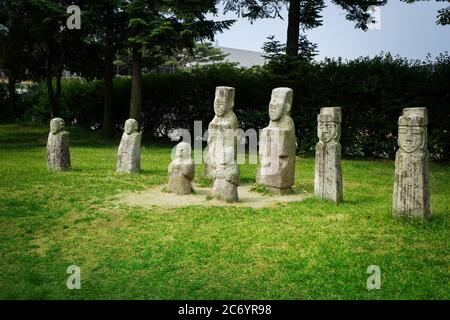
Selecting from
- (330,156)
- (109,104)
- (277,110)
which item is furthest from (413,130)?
(109,104)

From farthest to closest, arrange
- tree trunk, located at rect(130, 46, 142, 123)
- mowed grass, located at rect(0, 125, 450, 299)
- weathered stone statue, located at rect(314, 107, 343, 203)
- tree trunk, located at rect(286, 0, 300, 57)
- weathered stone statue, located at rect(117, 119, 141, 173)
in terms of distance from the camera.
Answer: tree trunk, located at rect(286, 0, 300, 57) < tree trunk, located at rect(130, 46, 142, 123) < weathered stone statue, located at rect(117, 119, 141, 173) < weathered stone statue, located at rect(314, 107, 343, 203) < mowed grass, located at rect(0, 125, 450, 299)

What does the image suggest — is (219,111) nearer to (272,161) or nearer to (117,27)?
(272,161)

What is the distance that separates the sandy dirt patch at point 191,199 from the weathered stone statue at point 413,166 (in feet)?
8.37

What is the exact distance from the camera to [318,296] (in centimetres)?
553

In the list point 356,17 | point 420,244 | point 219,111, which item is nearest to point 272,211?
point 420,244

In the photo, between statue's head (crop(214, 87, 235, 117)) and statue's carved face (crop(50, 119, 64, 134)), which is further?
statue's carved face (crop(50, 119, 64, 134))

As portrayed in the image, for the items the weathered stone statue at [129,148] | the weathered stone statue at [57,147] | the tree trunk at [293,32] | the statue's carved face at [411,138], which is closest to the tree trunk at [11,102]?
the tree trunk at [293,32]

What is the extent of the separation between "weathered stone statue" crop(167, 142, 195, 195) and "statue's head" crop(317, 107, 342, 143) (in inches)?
118

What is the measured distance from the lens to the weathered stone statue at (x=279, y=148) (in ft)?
36.1

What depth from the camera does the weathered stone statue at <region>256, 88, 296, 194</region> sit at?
11.0 meters

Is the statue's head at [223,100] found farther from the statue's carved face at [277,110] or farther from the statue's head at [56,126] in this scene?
the statue's head at [56,126]

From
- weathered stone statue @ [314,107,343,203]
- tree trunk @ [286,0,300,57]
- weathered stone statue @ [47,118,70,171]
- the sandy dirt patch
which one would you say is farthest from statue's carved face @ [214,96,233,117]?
tree trunk @ [286,0,300,57]

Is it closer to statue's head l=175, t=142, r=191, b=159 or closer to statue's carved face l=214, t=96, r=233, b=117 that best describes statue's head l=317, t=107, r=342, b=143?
statue's carved face l=214, t=96, r=233, b=117

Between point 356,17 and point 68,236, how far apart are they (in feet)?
54.9
